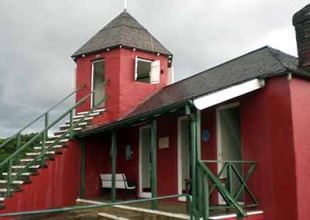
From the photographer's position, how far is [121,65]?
526 inches

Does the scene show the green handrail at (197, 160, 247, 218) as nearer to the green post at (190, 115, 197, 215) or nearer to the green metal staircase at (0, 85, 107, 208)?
the green post at (190, 115, 197, 215)

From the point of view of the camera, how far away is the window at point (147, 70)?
44.3 feet

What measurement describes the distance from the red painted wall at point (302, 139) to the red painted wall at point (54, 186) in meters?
7.15

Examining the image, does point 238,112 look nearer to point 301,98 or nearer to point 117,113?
point 301,98

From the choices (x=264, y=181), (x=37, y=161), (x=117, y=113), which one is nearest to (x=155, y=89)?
(x=117, y=113)

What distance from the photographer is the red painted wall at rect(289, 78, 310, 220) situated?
6.96 meters

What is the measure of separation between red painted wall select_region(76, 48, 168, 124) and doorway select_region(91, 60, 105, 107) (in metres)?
0.18

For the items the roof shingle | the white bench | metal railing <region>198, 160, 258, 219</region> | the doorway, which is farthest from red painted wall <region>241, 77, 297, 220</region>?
the doorway

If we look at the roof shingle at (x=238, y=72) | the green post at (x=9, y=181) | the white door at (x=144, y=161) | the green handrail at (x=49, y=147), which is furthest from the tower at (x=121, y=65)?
the green post at (x=9, y=181)

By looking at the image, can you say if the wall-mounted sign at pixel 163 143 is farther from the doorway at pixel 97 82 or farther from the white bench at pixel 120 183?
the doorway at pixel 97 82

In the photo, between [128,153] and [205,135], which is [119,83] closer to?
[128,153]

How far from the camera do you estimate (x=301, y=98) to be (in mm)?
7500

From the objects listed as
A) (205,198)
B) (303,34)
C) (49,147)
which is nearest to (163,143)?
(49,147)

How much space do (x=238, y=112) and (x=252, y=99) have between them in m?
1.19
